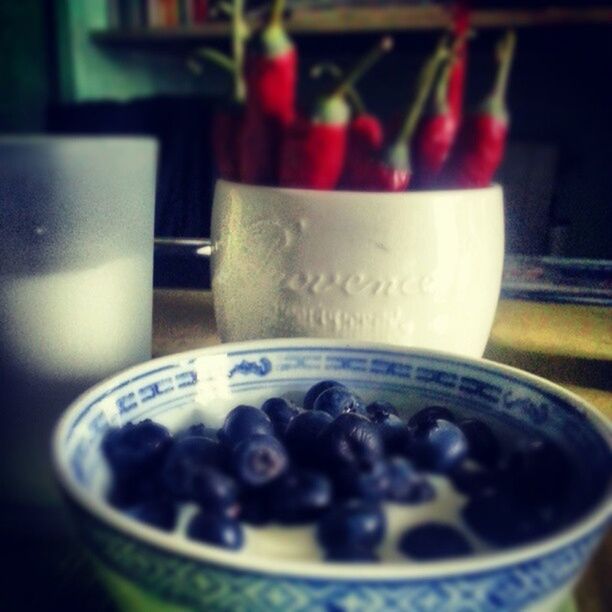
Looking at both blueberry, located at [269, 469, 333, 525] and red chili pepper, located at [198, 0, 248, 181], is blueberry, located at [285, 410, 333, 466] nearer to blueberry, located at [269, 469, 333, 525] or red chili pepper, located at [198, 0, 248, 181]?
blueberry, located at [269, 469, 333, 525]

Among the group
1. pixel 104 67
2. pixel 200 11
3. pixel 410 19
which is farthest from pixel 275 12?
pixel 104 67

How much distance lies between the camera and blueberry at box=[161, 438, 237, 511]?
0.24 meters

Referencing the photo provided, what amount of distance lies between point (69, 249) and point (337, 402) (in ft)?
0.49

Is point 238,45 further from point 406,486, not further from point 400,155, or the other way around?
point 406,486

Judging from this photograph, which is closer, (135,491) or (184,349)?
(135,491)

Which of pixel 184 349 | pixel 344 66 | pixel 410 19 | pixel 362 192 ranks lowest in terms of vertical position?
pixel 184 349

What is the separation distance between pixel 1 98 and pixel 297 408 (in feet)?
5.91

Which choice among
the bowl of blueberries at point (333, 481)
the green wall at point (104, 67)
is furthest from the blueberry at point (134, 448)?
the green wall at point (104, 67)

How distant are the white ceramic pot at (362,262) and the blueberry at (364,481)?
0.14 meters

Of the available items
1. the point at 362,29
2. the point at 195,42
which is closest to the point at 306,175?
the point at 362,29

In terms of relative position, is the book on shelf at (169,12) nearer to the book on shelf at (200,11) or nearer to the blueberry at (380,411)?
the book on shelf at (200,11)

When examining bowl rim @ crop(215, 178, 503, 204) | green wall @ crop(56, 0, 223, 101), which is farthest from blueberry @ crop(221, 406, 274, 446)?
green wall @ crop(56, 0, 223, 101)

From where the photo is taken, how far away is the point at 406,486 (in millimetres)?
247

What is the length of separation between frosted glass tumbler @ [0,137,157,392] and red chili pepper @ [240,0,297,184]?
0.06m
